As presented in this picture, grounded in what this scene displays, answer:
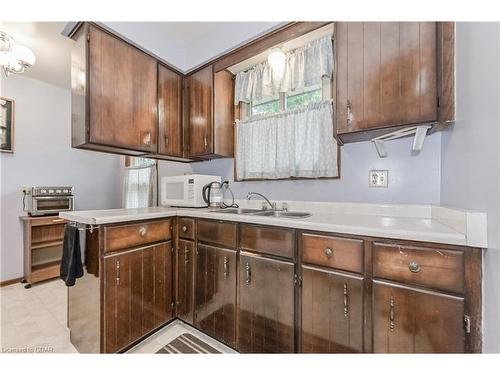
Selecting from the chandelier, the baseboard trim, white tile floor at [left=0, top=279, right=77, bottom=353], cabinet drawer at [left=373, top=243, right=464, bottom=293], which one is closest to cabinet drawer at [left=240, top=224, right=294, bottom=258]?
cabinet drawer at [left=373, top=243, right=464, bottom=293]

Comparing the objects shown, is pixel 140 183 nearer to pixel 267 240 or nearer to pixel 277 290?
pixel 267 240

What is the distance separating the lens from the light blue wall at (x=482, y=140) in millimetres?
740

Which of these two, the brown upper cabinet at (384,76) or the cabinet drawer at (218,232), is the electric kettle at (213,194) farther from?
the brown upper cabinet at (384,76)

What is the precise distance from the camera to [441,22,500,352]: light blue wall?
740 mm

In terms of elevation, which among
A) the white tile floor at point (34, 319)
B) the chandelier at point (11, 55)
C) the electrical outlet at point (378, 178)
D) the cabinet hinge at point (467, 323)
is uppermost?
the chandelier at point (11, 55)

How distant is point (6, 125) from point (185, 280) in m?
3.07

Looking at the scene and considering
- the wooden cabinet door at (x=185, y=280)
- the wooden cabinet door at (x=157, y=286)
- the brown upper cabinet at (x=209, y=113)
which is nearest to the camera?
the wooden cabinet door at (x=157, y=286)

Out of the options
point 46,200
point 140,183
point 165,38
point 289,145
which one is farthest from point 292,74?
point 46,200

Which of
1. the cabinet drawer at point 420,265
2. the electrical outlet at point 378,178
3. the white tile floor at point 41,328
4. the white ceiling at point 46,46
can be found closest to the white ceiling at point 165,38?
the white ceiling at point 46,46

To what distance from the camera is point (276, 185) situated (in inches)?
79.7

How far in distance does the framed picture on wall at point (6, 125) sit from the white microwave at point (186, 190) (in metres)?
2.15

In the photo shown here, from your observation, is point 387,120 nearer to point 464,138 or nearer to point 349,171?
point 464,138

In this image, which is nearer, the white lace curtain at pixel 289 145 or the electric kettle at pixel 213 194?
the white lace curtain at pixel 289 145
